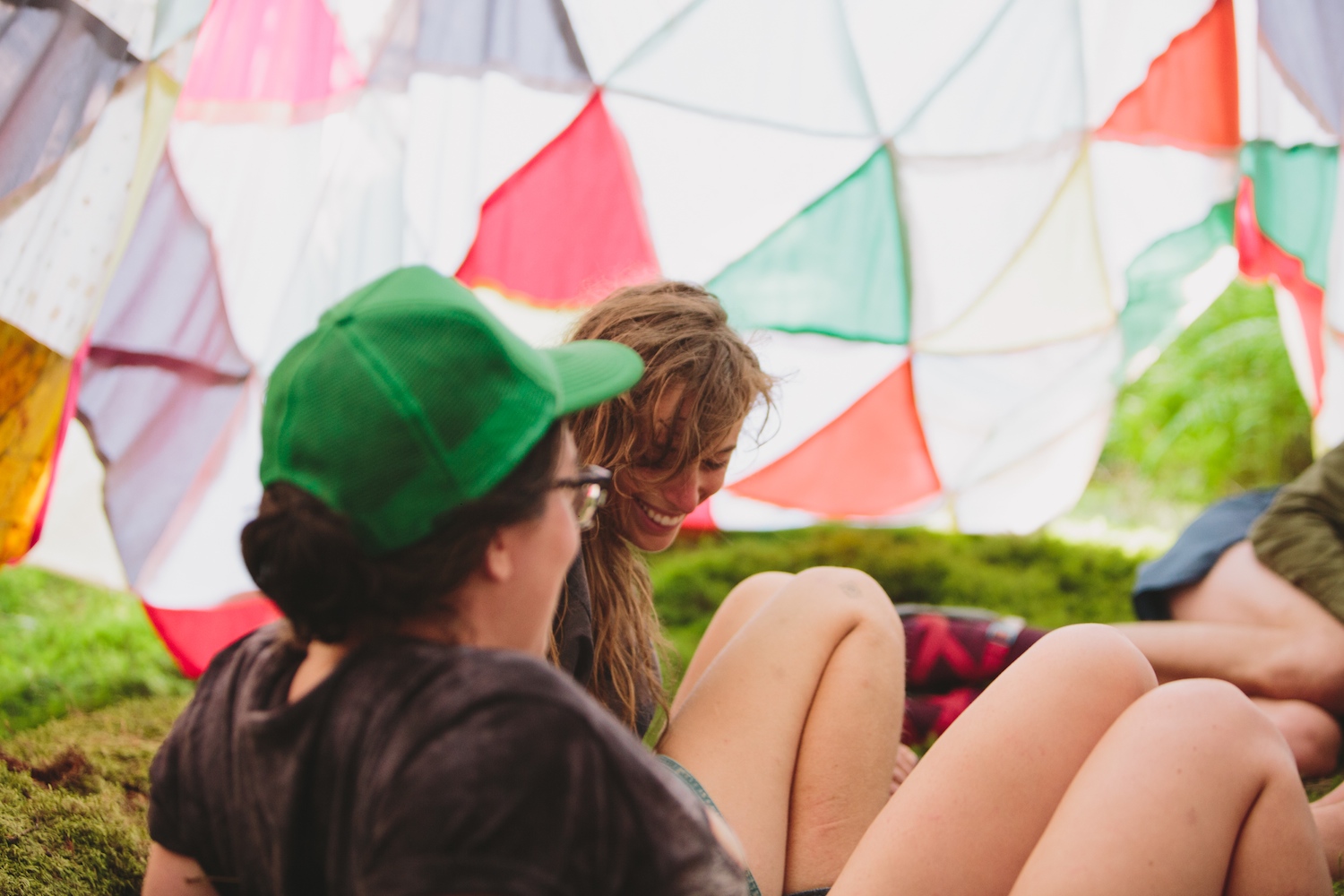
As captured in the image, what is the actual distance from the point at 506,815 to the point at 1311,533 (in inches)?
82.1

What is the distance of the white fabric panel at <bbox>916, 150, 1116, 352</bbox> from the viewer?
2840 mm

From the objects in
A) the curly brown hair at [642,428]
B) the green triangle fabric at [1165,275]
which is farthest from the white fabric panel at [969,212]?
the curly brown hair at [642,428]

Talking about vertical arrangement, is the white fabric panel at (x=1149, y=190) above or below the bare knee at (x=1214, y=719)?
above

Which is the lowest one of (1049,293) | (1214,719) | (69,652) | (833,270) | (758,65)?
(69,652)

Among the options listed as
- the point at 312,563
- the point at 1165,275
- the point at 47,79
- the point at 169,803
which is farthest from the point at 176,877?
the point at 1165,275

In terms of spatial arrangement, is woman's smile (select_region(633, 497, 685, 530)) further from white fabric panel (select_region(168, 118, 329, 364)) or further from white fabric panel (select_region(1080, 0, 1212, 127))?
white fabric panel (select_region(1080, 0, 1212, 127))

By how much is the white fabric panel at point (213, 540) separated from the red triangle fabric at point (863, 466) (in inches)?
51.5

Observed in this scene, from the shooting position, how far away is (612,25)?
2.54 m

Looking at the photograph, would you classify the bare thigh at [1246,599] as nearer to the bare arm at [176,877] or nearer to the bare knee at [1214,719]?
the bare knee at [1214,719]

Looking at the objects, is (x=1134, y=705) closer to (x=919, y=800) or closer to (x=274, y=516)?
(x=919, y=800)

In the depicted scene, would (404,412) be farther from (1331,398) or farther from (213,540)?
(1331,398)

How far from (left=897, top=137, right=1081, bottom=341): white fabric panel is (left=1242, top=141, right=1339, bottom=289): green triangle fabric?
50cm

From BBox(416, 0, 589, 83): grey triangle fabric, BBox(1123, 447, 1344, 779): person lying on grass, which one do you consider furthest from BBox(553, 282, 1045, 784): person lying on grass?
BBox(416, 0, 589, 83): grey triangle fabric

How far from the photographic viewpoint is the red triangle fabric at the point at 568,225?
261 centimetres
